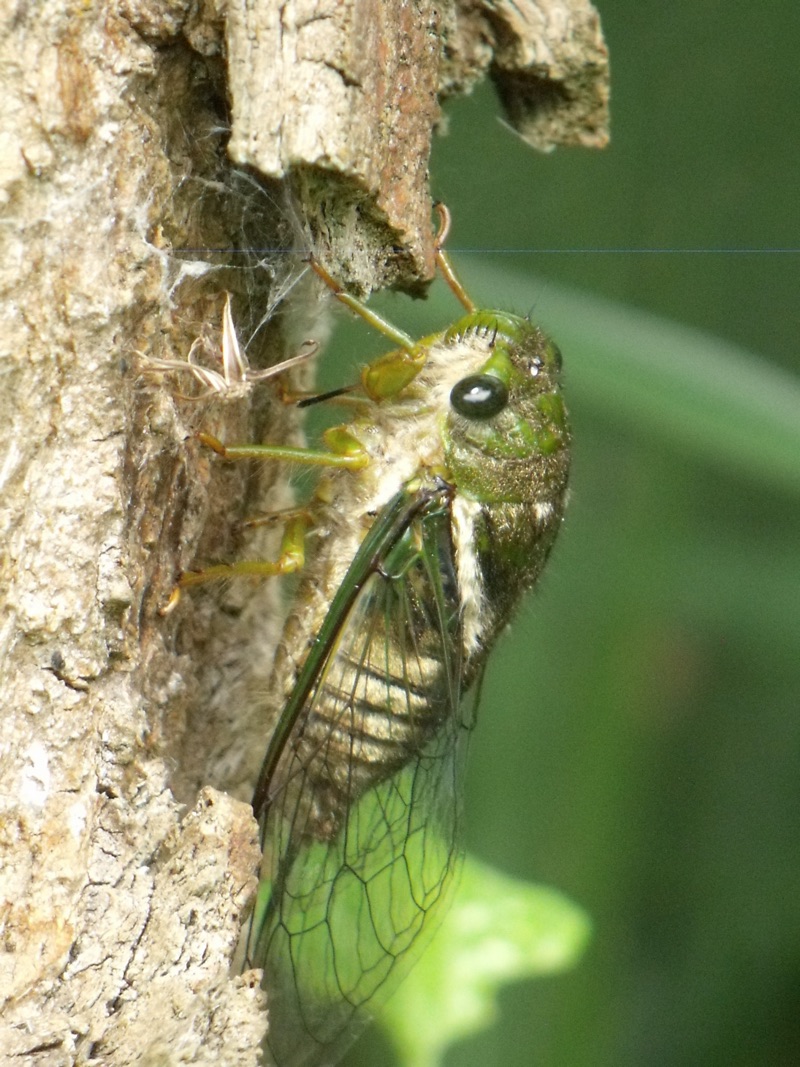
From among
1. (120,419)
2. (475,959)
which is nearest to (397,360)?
(120,419)

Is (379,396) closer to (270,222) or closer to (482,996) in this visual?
(270,222)

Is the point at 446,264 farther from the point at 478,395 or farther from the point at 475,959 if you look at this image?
the point at 475,959

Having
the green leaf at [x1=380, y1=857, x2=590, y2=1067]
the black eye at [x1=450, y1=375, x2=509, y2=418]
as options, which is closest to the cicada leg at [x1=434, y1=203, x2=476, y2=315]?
the black eye at [x1=450, y1=375, x2=509, y2=418]

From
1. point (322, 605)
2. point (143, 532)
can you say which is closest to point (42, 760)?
point (143, 532)

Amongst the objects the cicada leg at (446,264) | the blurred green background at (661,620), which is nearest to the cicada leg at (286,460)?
the cicada leg at (446,264)

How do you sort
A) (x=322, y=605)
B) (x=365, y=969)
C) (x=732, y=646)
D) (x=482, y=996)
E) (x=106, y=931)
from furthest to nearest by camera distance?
(x=732, y=646)
(x=482, y=996)
(x=322, y=605)
(x=365, y=969)
(x=106, y=931)

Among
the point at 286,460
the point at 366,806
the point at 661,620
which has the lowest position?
the point at 661,620

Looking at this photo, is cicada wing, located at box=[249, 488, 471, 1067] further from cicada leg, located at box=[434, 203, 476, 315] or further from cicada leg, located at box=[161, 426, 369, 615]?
cicada leg, located at box=[434, 203, 476, 315]

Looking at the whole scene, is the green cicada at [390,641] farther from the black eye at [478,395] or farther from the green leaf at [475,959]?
the green leaf at [475,959]
